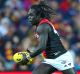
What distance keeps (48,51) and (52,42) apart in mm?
161

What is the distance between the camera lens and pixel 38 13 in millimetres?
7035

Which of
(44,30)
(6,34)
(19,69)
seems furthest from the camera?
(6,34)

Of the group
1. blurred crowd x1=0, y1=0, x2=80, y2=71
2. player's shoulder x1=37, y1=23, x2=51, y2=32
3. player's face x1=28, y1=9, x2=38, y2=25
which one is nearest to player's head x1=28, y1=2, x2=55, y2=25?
player's face x1=28, y1=9, x2=38, y2=25

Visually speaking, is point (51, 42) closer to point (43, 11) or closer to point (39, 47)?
point (39, 47)

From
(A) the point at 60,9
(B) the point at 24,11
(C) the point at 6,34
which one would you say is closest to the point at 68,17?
(A) the point at 60,9

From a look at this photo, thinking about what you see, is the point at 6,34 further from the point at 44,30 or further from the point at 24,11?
the point at 44,30

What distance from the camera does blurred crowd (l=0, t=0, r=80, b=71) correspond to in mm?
10719

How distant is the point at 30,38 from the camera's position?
11227 millimetres

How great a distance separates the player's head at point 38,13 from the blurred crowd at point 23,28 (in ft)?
11.0

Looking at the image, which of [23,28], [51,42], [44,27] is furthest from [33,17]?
[23,28]

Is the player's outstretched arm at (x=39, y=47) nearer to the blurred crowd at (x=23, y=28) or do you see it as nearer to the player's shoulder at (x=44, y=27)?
the player's shoulder at (x=44, y=27)

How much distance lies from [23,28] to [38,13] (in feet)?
14.6

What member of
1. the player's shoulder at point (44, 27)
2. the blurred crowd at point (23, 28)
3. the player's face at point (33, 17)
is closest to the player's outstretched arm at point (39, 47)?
the player's shoulder at point (44, 27)

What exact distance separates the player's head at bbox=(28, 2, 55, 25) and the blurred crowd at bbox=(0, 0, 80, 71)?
337cm
